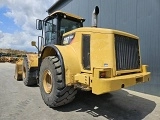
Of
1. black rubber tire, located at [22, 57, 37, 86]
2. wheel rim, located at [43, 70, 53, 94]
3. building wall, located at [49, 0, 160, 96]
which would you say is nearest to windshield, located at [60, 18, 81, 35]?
wheel rim, located at [43, 70, 53, 94]

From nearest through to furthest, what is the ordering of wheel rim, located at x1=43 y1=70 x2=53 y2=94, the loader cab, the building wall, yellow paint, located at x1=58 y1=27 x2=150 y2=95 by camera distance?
yellow paint, located at x1=58 y1=27 x2=150 y2=95, wheel rim, located at x1=43 y1=70 x2=53 y2=94, the loader cab, the building wall

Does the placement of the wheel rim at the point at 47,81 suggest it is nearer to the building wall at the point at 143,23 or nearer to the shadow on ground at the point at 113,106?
the shadow on ground at the point at 113,106

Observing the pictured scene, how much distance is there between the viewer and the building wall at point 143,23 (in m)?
7.34

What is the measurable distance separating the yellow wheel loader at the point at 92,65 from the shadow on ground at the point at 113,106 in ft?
2.20

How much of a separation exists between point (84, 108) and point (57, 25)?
8.79ft

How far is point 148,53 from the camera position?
7637 mm

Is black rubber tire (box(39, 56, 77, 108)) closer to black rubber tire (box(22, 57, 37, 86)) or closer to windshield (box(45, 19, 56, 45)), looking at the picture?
windshield (box(45, 19, 56, 45))

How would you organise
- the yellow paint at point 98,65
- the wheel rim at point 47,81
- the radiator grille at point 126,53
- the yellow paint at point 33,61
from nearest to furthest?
the yellow paint at point 98,65, the radiator grille at point 126,53, the wheel rim at point 47,81, the yellow paint at point 33,61

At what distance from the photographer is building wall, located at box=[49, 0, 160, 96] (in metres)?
7.34

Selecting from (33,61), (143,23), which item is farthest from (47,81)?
(143,23)

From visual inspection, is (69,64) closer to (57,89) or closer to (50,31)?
(57,89)

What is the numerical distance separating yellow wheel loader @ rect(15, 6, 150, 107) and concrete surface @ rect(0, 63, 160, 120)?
380 mm

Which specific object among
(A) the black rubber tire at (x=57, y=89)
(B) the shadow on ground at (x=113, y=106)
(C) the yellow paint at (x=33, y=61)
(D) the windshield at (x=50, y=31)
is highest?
(D) the windshield at (x=50, y=31)

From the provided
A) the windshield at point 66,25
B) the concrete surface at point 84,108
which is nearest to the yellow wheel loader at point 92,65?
the concrete surface at point 84,108
